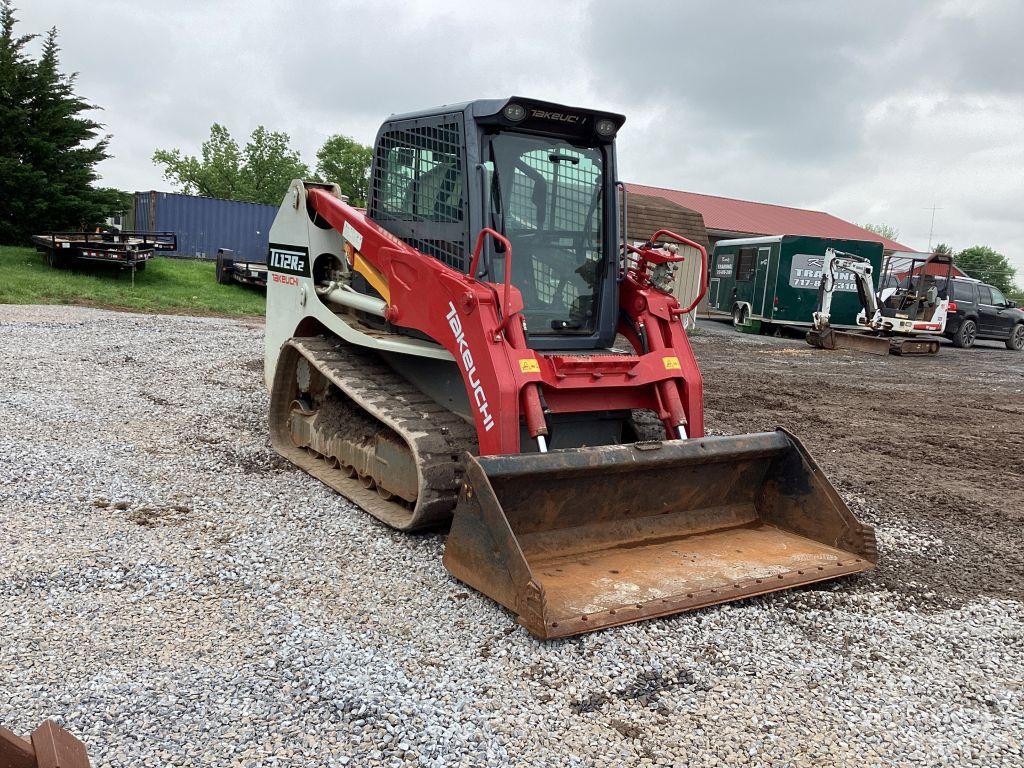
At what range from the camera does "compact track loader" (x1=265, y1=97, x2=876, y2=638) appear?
160 inches

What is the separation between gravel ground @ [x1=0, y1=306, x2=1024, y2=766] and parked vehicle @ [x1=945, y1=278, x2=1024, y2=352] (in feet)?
60.7

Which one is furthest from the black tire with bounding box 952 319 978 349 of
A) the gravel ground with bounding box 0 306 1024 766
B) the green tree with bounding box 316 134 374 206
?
the green tree with bounding box 316 134 374 206

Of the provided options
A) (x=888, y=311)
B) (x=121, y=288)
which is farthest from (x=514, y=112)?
(x=888, y=311)

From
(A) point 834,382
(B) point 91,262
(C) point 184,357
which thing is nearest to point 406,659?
(C) point 184,357

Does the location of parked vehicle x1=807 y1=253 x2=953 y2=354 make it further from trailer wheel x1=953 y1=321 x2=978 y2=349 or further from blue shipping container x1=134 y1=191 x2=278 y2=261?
blue shipping container x1=134 y1=191 x2=278 y2=261

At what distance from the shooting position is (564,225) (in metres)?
5.25

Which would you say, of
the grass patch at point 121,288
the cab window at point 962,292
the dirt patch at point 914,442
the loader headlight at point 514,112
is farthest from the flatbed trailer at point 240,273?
the cab window at point 962,292

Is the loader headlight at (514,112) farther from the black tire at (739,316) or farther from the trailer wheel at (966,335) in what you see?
the trailer wheel at (966,335)

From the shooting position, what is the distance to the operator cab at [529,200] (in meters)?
4.89

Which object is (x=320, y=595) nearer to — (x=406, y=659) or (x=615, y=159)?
(x=406, y=659)

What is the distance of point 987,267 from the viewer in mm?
63406

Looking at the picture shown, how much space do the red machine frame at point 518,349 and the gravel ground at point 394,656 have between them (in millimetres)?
949

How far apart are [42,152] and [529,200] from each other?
20437mm

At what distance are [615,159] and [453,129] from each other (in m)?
1.09
